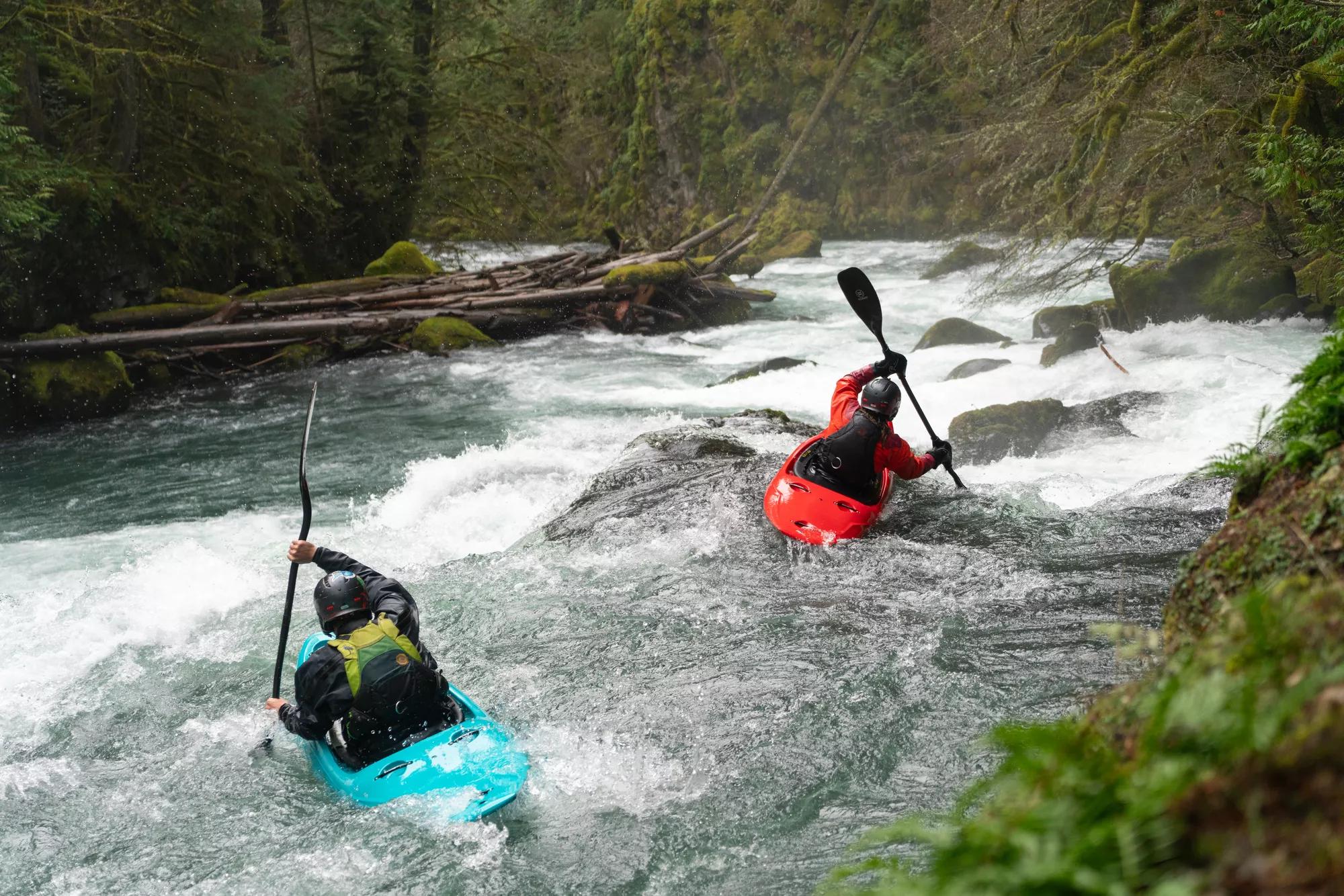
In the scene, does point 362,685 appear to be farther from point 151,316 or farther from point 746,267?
point 746,267

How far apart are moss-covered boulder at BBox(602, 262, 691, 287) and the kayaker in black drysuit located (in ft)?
40.3

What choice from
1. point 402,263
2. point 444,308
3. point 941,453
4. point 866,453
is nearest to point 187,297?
point 444,308

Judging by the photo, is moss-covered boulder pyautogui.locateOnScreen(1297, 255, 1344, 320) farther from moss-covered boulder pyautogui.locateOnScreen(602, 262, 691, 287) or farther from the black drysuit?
the black drysuit

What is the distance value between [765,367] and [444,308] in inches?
209

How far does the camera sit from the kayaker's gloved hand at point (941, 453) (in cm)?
655

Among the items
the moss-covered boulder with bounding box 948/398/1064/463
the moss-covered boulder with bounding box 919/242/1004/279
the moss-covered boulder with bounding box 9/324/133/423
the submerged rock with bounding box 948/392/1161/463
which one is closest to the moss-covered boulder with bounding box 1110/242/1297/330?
the submerged rock with bounding box 948/392/1161/463

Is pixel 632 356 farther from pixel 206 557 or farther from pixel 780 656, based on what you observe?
pixel 780 656

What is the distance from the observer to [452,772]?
155 inches

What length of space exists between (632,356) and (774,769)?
36.0 ft

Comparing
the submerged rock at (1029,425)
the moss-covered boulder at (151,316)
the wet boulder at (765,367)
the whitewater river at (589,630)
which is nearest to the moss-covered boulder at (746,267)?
the wet boulder at (765,367)

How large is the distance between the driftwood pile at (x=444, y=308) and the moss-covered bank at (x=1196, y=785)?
12410 millimetres

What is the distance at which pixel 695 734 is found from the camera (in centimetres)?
426

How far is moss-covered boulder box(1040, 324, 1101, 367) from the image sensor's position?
11.7 metres

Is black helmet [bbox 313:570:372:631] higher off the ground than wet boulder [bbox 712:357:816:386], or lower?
higher
